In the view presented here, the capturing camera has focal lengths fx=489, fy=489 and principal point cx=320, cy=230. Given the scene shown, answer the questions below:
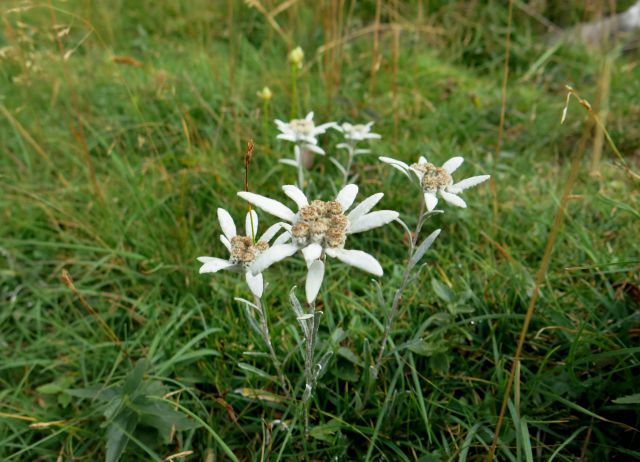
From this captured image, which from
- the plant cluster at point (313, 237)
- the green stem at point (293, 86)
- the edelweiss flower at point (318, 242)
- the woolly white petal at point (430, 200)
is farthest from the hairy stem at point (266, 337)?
the green stem at point (293, 86)

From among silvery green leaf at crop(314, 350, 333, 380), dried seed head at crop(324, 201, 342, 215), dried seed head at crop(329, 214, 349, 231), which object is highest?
dried seed head at crop(324, 201, 342, 215)

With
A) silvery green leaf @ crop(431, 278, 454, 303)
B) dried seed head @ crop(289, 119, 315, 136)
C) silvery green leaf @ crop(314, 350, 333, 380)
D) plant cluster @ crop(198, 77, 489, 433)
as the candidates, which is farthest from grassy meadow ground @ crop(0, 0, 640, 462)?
dried seed head @ crop(289, 119, 315, 136)

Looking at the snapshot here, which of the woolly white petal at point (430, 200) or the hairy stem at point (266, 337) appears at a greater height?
the woolly white petal at point (430, 200)

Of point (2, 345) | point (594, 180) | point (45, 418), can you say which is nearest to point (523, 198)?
point (594, 180)

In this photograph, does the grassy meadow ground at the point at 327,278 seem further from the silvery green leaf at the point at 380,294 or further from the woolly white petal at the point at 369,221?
the woolly white petal at the point at 369,221

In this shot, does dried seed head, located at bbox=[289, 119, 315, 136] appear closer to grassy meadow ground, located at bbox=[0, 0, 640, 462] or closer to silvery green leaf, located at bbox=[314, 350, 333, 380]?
grassy meadow ground, located at bbox=[0, 0, 640, 462]
